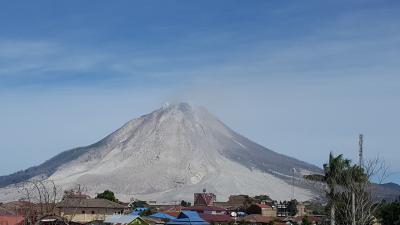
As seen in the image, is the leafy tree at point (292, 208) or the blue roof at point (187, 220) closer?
the blue roof at point (187, 220)

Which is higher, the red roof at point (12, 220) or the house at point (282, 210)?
the house at point (282, 210)

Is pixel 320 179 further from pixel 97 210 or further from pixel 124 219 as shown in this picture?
pixel 97 210

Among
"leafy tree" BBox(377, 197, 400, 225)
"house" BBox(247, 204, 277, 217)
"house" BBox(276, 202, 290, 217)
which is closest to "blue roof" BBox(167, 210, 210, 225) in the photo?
"leafy tree" BBox(377, 197, 400, 225)

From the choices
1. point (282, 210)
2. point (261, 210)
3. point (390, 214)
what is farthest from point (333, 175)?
point (282, 210)

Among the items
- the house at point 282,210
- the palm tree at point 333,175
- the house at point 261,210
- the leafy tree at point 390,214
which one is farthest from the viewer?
the house at point 282,210

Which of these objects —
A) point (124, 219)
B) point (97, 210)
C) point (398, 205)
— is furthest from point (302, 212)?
point (124, 219)

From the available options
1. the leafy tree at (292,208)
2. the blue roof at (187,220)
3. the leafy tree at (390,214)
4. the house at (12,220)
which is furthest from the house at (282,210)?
the house at (12,220)

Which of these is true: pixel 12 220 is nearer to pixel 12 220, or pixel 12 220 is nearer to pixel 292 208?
pixel 12 220

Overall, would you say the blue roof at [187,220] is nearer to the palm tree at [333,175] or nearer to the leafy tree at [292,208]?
the palm tree at [333,175]

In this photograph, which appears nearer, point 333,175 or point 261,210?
point 333,175

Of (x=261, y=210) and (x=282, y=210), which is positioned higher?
(x=282, y=210)

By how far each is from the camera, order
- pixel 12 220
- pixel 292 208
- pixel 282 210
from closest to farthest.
A: pixel 12 220 < pixel 282 210 < pixel 292 208

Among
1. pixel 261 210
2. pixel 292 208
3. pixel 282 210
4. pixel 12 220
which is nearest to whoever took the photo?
pixel 12 220

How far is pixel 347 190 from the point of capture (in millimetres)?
35438
